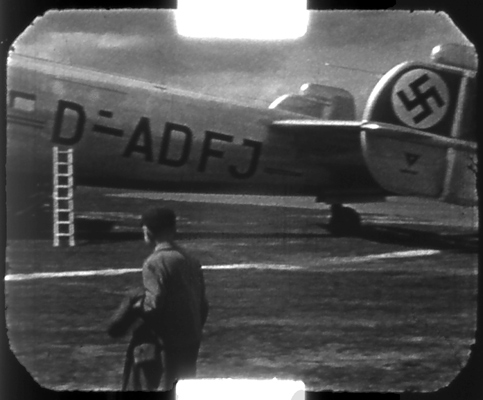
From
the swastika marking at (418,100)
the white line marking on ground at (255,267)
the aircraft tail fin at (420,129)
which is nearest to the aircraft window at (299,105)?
the aircraft tail fin at (420,129)

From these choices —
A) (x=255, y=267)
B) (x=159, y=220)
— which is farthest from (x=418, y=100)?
(x=159, y=220)

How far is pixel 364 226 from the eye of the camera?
1.18 m

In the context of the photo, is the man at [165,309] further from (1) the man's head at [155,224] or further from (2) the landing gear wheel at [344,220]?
(2) the landing gear wheel at [344,220]

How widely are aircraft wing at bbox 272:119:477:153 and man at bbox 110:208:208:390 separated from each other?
0.95ft

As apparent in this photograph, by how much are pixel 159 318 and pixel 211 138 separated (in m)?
0.37

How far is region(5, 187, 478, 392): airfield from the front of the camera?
1.16 metres

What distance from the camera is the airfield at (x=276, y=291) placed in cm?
116

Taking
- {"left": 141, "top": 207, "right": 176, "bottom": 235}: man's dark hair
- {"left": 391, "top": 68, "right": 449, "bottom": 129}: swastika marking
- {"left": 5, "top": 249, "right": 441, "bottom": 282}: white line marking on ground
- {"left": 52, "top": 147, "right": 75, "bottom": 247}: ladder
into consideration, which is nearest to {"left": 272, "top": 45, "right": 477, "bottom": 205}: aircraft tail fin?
{"left": 391, "top": 68, "right": 449, "bottom": 129}: swastika marking

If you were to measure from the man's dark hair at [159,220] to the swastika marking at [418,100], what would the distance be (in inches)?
19.2

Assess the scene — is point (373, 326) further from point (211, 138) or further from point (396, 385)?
point (211, 138)

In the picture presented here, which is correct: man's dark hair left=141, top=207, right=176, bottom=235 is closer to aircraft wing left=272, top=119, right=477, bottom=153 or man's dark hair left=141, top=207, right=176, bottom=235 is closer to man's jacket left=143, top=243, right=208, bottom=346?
man's jacket left=143, top=243, right=208, bottom=346

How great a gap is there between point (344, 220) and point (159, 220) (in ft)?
1.18

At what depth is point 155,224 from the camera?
45.9 inches

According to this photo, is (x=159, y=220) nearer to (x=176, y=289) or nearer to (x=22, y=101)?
(x=176, y=289)
